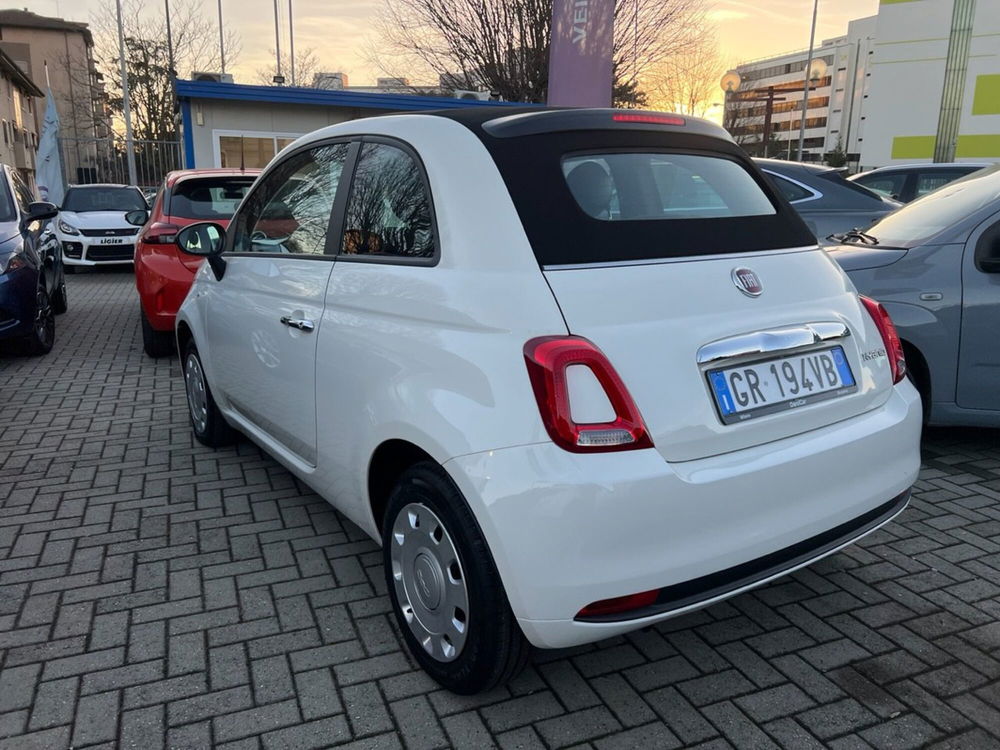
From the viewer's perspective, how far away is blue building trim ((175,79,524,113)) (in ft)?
50.4

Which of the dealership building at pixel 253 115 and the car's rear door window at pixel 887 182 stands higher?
the dealership building at pixel 253 115

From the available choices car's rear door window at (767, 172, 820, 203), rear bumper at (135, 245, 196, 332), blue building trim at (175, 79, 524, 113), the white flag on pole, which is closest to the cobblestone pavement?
rear bumper at (135, 245, 196, 332)

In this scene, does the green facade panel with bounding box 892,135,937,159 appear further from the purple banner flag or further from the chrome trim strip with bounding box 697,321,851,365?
the chrome trim strip with bounding box 697,321,851,365

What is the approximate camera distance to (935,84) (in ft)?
113

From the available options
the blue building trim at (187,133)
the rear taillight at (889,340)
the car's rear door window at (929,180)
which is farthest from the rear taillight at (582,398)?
the blue building trim at (187,133)

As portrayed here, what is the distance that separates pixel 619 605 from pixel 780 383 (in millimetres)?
808

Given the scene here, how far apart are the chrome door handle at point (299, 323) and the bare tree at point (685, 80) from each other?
2107 centimetres

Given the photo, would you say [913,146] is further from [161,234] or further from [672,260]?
[672,260]

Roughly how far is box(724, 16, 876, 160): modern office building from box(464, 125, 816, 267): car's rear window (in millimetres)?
64771

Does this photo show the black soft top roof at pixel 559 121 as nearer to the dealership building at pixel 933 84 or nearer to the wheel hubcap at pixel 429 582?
the wheel hubcap at pixel 429 582

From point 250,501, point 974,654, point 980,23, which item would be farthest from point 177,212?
point 980,23

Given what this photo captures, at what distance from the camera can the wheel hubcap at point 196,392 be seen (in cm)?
468

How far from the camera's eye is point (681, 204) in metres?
2.74

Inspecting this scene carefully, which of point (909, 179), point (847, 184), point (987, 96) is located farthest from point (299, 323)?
point (987, 96)
